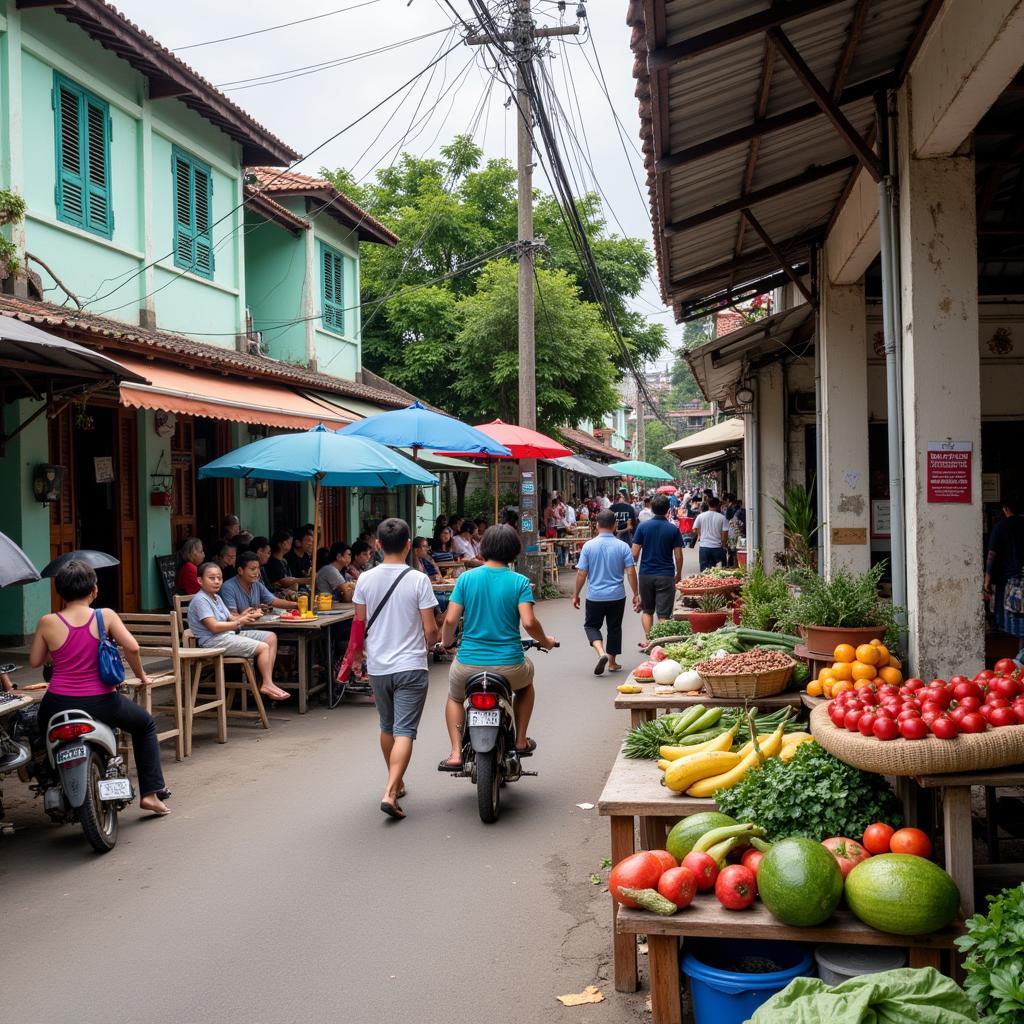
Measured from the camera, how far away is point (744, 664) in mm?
5918

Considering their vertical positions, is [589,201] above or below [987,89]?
above

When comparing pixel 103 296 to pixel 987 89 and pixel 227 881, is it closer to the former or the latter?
pixel 227 881

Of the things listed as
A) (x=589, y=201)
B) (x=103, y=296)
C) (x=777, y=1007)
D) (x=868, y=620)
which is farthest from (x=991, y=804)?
(x=589, y=201)

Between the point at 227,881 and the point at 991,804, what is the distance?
3.89 meters

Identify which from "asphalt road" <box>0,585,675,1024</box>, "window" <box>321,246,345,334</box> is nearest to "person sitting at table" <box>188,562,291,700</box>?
"asphalt road" <box>0,585,675,1024</box>

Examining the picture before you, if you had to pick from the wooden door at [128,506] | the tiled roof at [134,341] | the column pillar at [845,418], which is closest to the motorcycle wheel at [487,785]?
the column pillar at [845,418]

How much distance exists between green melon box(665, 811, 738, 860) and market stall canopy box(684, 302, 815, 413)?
7319 millimetres

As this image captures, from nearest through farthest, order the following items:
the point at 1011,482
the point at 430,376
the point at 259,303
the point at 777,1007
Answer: the point at 777,1007 < the point at 1011,482 < the point at 259,303 < the point at 430,376

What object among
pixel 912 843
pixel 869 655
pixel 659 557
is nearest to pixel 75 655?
pixel 869 655

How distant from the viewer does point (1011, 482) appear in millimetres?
11516

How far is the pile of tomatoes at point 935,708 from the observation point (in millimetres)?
3762

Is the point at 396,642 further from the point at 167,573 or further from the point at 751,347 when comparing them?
the point at 167,573

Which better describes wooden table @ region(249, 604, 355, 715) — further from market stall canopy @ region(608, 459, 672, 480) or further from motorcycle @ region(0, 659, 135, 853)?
market stall canopy @ region(608, 459, 672, 480)

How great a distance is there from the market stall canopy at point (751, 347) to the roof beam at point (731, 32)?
5526mm
